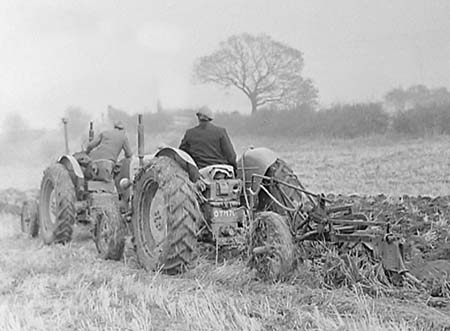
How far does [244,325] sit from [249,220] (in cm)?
220

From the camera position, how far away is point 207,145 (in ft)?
21.3

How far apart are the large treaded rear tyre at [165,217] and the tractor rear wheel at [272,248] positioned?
0.66m

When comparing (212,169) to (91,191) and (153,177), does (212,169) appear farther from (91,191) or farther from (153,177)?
(91,191)

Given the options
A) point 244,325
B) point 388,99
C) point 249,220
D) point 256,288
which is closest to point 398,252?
point 256,288

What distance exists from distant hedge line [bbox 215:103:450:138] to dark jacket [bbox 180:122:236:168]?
6.58m

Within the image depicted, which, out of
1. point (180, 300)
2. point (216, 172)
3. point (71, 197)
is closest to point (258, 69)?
point (71, 197)

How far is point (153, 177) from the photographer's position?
6.06 meters

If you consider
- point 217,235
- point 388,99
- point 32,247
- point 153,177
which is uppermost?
point 388,99

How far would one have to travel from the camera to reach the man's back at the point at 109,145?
8.56 m

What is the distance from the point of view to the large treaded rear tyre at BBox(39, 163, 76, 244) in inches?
313

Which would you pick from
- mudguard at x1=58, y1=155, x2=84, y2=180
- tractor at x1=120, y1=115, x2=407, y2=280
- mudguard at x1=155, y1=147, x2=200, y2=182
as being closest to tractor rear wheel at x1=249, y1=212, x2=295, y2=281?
tractor at x1=120, y1=115, x2=407, y2=280

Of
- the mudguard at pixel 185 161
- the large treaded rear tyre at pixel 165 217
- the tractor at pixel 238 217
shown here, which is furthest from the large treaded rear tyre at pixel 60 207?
the mudguard at pixel 185 161

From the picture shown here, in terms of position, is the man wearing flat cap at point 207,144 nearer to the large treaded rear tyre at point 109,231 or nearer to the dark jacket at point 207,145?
the dark jacket at point 207,145

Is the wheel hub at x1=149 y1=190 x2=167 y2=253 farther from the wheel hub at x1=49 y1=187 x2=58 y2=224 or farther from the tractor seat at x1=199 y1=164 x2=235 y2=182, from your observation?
the wheel hub at x1=49 y1=187 x2=58 y2=224
